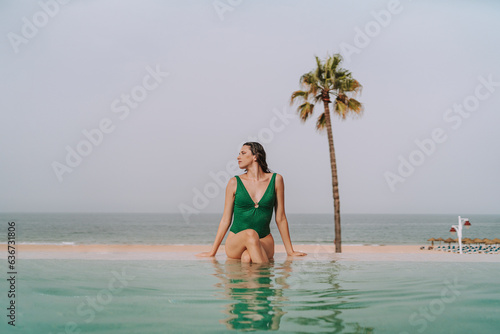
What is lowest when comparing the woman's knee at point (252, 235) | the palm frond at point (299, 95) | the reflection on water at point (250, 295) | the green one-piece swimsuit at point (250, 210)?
the reflection on water at point (250, 295)

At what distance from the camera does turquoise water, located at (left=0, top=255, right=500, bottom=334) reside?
11.2ft

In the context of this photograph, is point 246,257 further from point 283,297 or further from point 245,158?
point 283,297

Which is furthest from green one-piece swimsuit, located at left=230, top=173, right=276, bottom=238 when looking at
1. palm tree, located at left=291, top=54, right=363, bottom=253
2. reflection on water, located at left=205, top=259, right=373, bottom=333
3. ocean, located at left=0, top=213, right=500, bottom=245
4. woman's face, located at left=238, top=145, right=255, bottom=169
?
ocean, located at left=0, top=213, right=500, bottom=245

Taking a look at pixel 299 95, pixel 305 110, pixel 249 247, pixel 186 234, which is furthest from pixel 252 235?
pixel 186 234

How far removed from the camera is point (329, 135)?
19312 mm

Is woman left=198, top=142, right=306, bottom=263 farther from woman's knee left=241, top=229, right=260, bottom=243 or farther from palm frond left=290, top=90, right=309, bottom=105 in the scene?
palm frond left=290, top=90, right=309, bottom=105

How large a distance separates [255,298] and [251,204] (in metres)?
2.58

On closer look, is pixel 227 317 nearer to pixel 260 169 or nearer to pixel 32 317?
→ pixel 32 317

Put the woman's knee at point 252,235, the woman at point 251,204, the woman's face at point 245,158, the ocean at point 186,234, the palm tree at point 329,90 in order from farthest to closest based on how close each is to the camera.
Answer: the ocean at point 186,234, the palm tree at point 329,90, the woman's face at point 245,158, the woman at point 251,204, the woman's knee at point 252,235

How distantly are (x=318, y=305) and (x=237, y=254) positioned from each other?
116 inches

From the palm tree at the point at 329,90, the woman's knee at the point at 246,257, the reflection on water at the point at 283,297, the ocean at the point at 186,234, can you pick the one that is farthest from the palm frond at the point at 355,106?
the ocean at the point at 186,234

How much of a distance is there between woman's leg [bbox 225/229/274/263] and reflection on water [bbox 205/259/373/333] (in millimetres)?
166

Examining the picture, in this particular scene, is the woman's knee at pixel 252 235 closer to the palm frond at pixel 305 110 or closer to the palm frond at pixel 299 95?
the palm frond at pixel 305 110

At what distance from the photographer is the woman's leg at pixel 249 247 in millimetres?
6465
